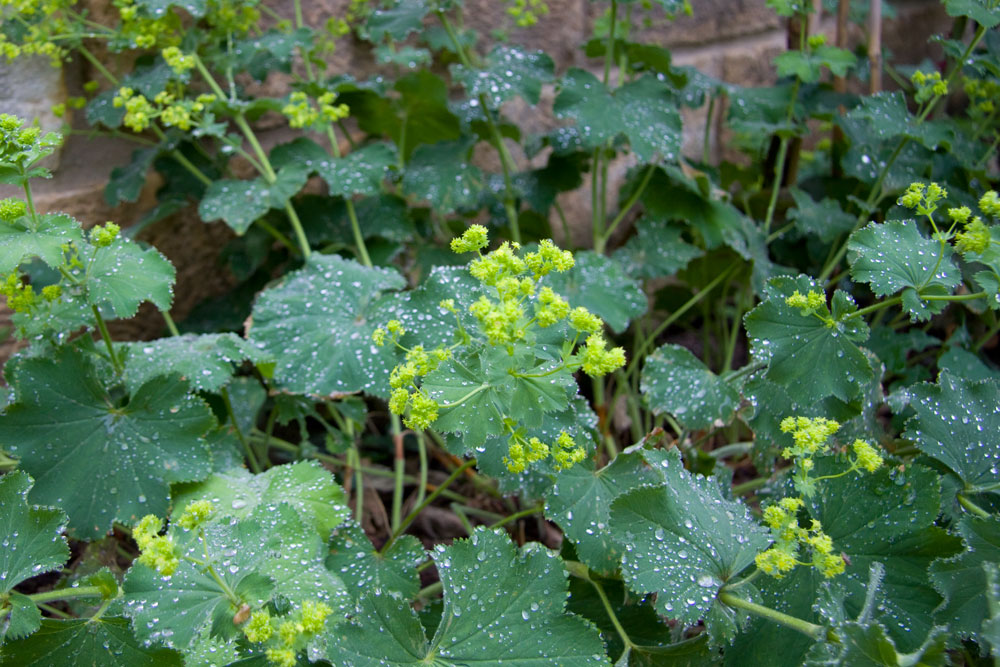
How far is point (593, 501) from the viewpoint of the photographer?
4.06 feet

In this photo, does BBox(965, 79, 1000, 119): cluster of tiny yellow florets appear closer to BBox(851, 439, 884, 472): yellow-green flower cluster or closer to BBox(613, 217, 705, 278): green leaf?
BBox(613, 217, 705, 278): green leaf

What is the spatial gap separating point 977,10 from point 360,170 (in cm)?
141

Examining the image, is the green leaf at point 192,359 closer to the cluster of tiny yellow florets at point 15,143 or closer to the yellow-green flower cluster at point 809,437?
the cluster of tiny yellow florets at point 15,143

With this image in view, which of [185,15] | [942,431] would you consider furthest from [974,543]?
[185,15]

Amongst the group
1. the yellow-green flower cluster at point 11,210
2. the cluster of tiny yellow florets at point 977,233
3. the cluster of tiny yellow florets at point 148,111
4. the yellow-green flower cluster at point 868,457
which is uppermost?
the cluster of tiny yellow florets at point 148,111

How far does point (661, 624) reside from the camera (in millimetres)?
1223

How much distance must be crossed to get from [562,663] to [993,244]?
2.87ft

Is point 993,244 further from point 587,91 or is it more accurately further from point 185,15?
point 185,15

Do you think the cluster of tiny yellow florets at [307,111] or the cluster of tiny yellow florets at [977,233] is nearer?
the cluster of tiny yellow florets at [977,233]

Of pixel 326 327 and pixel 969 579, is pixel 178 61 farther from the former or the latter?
pixel 969 579

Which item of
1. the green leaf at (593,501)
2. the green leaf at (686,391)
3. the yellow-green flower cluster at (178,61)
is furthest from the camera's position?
the yellow-green flower cluster at (178,61)

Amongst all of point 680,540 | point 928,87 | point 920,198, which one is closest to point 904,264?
point 920,198

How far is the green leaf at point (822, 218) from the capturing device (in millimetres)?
1971

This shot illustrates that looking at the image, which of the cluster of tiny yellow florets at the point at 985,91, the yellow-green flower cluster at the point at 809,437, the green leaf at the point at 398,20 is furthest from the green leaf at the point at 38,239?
the cluster of tiny yellow florets at the point at 985,91
